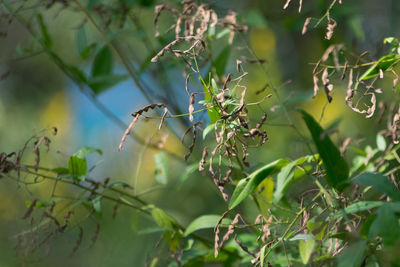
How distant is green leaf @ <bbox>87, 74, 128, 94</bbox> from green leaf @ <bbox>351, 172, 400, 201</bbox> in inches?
20.9

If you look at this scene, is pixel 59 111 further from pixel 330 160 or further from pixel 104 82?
pixel 330 160

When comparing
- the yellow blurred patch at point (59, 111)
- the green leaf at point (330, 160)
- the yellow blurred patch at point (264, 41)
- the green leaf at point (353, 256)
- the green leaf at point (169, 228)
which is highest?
the green leaf at point (353, 256)

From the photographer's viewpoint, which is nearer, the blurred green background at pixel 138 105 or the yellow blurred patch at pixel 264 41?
the blurred green background at pixel 138 105

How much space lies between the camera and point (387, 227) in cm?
35

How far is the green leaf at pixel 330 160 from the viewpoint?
47 centimetres

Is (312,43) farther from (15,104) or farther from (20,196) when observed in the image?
(15,104)

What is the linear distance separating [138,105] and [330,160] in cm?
139

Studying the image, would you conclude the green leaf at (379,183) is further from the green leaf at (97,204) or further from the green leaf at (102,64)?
the green leaf at (102,64)

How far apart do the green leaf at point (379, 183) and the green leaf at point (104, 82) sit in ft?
1.74

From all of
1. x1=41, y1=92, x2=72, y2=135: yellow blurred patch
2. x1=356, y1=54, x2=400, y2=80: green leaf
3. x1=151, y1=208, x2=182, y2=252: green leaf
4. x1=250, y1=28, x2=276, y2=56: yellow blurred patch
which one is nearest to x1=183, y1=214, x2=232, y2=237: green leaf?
x1=151, y1=208, x2=182, y2=252: green leaf

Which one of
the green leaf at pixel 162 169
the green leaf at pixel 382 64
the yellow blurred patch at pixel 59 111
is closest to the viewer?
the green leaf at pixel 382 64

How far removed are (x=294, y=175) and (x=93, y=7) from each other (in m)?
0.47

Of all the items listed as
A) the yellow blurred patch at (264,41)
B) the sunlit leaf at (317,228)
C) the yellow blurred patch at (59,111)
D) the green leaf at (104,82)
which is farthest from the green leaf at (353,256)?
the yellow blurred patch at (59,111)

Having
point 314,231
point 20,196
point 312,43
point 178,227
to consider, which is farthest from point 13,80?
point 314,231
